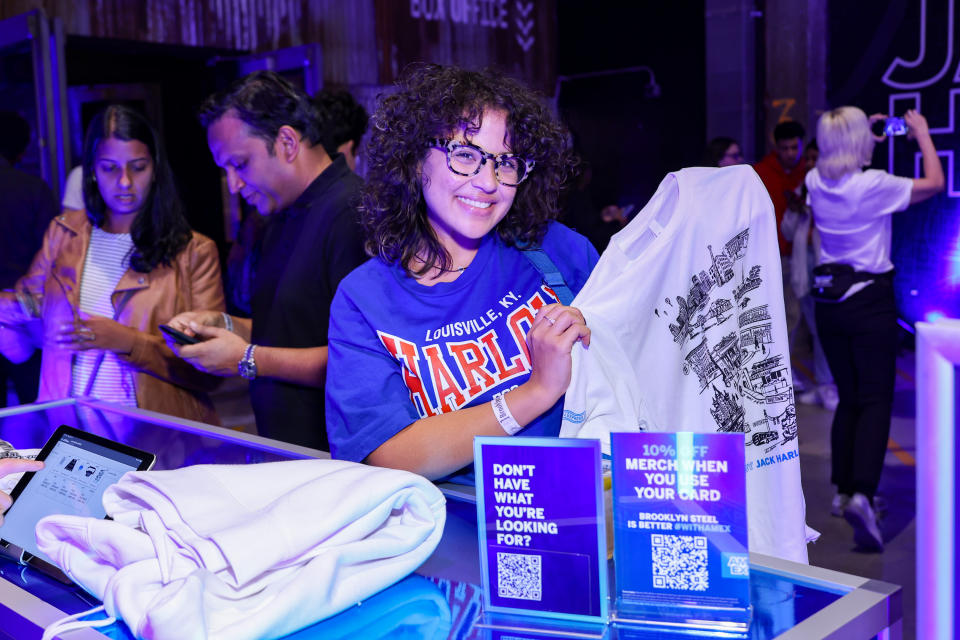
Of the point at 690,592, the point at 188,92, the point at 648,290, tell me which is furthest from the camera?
the point at 188,92

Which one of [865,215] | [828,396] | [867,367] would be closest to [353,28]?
[828,396]

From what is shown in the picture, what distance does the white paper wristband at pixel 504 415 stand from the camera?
137cm

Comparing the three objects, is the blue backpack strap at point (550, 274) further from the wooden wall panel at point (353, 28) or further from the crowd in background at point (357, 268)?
the wooden wall panel at point (353, 28)

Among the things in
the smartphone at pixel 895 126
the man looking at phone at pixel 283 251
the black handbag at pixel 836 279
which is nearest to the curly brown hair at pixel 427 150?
the man looking at phone at pixel 283 251

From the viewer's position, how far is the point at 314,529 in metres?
1.00

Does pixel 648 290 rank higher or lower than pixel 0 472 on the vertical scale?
higher

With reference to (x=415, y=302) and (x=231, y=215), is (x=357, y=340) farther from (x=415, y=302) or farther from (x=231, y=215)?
(x=231, y=215)

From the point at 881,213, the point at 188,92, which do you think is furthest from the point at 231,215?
the point at 881,213

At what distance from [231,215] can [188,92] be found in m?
1.05

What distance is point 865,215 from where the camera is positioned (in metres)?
3.87

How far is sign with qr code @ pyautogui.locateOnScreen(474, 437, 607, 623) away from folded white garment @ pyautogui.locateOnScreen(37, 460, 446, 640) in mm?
150

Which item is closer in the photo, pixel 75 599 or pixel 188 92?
pixel 75 599

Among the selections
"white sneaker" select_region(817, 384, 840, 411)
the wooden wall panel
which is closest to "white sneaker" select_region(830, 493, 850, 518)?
"white sneaker" select_region(817, 384, 840, 411)

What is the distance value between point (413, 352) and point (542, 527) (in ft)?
1.91
